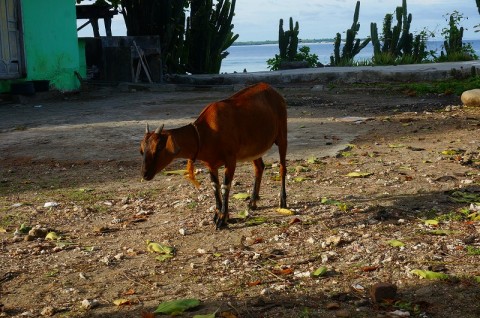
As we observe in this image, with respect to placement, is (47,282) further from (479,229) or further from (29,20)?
(29,20)

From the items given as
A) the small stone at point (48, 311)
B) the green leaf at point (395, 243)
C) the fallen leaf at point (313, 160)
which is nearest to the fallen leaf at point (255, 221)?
the green leaf at point (395, 243)

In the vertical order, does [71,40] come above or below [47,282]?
above

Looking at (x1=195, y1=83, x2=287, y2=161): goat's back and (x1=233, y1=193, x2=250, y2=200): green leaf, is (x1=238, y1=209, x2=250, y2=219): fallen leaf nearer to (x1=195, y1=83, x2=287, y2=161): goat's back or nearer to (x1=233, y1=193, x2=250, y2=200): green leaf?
(x1=195, y1=83, x2=287, y2=161): goat's back

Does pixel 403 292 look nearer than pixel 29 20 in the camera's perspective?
Yes

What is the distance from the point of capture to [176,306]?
418 centimetres

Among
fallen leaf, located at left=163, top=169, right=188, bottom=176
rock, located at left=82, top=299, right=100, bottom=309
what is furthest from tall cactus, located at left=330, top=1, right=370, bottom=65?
rock, located at left=82, top=299, right=100, bottom=309

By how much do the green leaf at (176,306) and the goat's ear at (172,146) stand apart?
1.54 meters

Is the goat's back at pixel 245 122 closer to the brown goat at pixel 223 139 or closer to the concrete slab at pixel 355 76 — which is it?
the brown goat at pixel 223 139

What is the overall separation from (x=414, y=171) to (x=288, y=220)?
2304 mm

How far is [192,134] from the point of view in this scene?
5727 millimetres

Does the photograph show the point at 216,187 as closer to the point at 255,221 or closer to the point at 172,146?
the point at 255,221

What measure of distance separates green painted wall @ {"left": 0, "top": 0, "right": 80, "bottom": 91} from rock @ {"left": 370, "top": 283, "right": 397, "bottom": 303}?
1406 centimetres

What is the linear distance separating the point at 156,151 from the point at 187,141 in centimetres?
30

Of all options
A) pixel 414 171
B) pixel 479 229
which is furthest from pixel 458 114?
pixel 479 229
